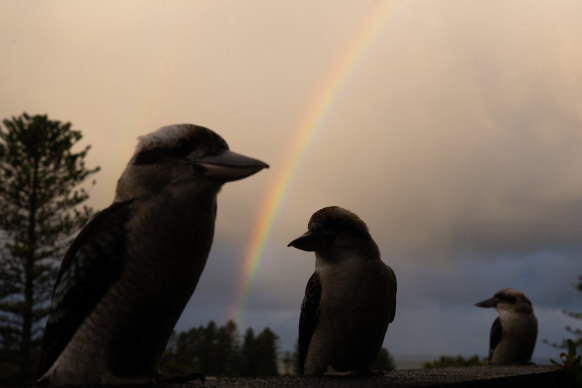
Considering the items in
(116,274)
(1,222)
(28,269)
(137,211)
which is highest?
(1,222)

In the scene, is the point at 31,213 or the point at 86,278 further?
the point at 31,213

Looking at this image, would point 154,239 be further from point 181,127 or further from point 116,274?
point 181,127

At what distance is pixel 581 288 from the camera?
38688 millimetres

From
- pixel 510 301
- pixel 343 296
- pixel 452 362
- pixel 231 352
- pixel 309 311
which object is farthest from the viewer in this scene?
pixel 231 352

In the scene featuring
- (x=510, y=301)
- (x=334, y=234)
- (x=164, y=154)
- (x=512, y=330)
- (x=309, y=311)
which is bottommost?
(x=309, y=311)

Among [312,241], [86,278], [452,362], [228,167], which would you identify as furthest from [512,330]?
[452,362]

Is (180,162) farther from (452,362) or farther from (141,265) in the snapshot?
(452,362)

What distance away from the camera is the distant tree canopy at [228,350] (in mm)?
38188

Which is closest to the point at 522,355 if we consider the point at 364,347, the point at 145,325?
the point at 364,347

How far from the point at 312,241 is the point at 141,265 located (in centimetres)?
214

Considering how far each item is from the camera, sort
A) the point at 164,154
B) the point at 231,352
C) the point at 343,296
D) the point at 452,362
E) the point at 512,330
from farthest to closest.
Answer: the point at 231,352 → the point at 452,362 → the point at 512,330 → the point at 343,296 → the point at 164,154

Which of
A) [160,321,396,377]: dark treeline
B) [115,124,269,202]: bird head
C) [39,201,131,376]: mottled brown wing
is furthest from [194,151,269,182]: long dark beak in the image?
[160,321,396,377]: dark treeline

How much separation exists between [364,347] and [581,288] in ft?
132

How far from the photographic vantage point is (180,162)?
279 centimetres
